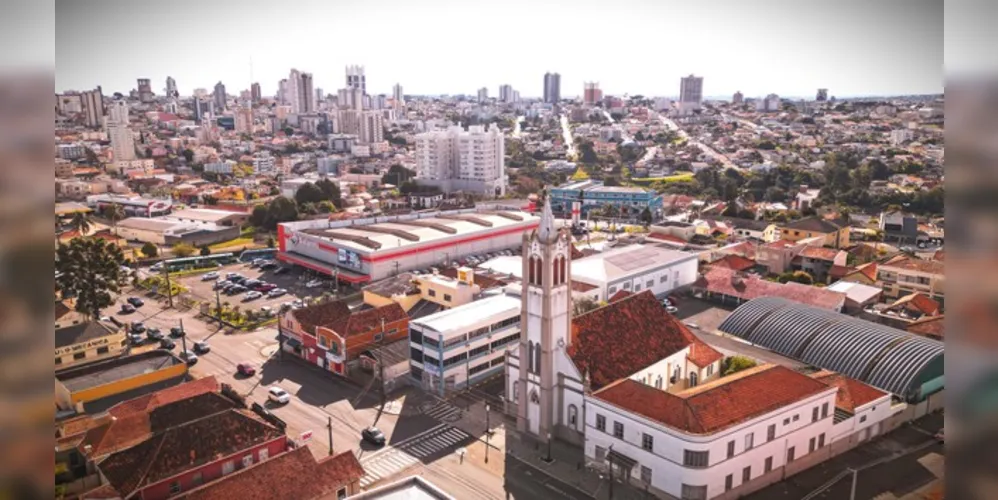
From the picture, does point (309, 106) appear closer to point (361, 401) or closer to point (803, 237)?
point (803, 237)

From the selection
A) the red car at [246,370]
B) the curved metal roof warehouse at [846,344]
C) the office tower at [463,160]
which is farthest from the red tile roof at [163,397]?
the office tower at [463,160]

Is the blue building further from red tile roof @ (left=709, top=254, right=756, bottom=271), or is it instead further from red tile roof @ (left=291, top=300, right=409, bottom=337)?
red tile roof @ (left=291, top=300, right=409, bottom=337)

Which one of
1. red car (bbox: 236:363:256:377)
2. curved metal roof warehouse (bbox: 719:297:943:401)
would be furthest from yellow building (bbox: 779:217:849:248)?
red car (bbox: 236:363:256:377)

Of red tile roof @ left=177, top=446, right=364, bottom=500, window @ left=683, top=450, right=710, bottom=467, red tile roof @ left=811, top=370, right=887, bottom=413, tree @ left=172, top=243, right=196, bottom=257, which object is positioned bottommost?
red tile roof @ left=177, top=446, right=364, bottom=500

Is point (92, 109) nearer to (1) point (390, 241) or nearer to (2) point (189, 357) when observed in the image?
(1) point (390, 241)

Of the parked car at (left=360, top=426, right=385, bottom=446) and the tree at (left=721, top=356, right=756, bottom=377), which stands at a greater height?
the tree at (left=721, top=356, right=756, bottom=377)

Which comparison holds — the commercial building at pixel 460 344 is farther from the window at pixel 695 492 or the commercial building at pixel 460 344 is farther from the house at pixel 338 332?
the window at pixel 695 492
